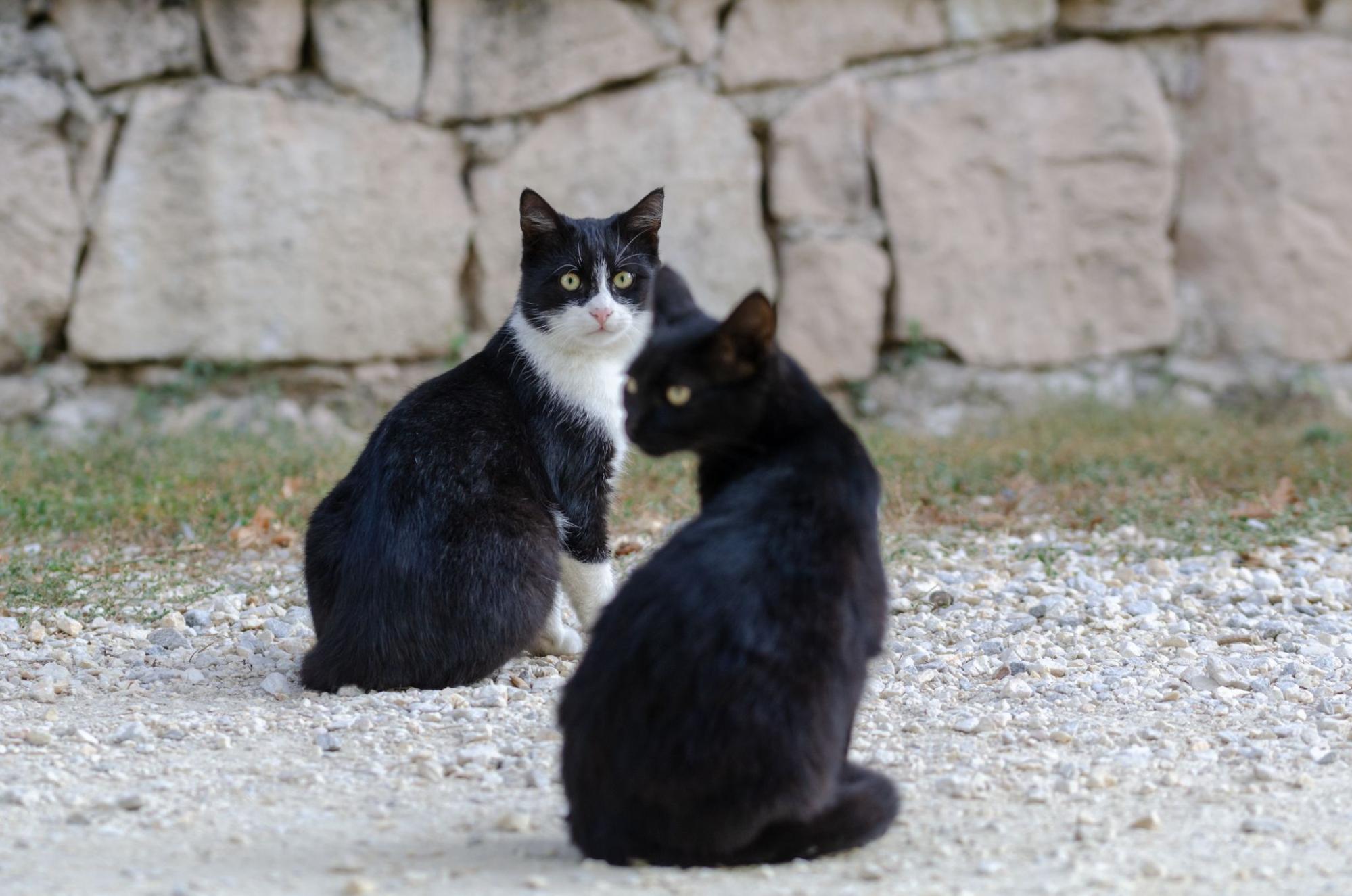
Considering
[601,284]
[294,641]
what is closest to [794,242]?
[601,284]

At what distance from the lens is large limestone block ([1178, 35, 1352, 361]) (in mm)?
7066

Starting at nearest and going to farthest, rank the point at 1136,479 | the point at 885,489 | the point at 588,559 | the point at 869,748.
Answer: the point at 869,748 < the point at 588,559 < the point at 885,489 < the point at 1136,479

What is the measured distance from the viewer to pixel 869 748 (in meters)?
3.07

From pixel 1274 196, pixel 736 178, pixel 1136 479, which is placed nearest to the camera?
pixel 1136 479

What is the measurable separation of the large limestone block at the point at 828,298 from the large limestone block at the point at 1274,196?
1.62 metres

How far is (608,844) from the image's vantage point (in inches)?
92.0

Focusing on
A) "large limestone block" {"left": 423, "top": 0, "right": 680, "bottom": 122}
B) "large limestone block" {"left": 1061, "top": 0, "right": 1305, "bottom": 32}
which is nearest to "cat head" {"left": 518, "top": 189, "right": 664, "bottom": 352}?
"large limestone block" {"left": 423, "top": 0, "right": 680, "bottom": 122}

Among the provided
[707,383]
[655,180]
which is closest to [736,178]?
[655,180]

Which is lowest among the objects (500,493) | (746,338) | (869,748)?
(869,748)

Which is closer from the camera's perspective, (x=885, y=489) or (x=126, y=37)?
(x=885, y=489)

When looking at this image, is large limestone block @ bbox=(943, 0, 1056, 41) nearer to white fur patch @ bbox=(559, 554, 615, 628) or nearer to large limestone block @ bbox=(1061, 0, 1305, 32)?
large limestone block @ bbox=(1061, 0, 1305, 32)

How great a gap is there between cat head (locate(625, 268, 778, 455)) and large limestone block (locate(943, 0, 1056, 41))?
4.78 meters

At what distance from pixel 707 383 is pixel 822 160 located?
452 cm

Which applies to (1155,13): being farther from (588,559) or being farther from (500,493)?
(500,493)
